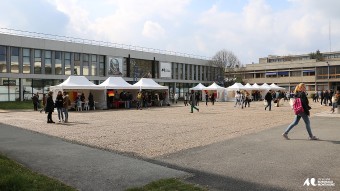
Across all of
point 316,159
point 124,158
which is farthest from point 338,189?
point 124,158

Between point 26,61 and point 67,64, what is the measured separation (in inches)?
249

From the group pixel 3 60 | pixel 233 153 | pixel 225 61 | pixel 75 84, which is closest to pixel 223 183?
pixel 233 153

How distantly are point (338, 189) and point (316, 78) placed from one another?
82.1 meters

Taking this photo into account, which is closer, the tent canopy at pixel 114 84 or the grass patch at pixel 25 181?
the grass patch at pixel 25 181

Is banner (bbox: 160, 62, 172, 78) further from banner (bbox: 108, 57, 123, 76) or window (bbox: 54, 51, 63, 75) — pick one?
window (bbox: 54, 51, 63, 75)

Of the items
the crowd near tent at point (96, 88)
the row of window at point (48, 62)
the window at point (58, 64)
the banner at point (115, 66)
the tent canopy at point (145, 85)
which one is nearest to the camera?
the crowd near tent at point (96, 88)

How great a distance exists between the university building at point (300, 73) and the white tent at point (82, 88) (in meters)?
53.6

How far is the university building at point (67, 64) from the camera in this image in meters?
45.5

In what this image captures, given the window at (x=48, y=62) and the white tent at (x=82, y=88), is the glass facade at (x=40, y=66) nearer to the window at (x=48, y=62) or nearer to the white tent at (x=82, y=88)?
the window at (x=48, y=62)

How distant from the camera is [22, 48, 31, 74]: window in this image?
47062mm

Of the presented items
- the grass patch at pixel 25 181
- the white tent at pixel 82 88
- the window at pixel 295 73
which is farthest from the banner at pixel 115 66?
the grass patch at pixel 25 181

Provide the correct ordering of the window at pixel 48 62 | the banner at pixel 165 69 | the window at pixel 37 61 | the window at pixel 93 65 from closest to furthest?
1. the window at pixel 37 61
2. the window at pixel 48 62
3. the window at pixel 93 65
4. the banner at pixel 165 69

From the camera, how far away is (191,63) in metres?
74.9

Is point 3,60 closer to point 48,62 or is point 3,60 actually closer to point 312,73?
point 48,62
